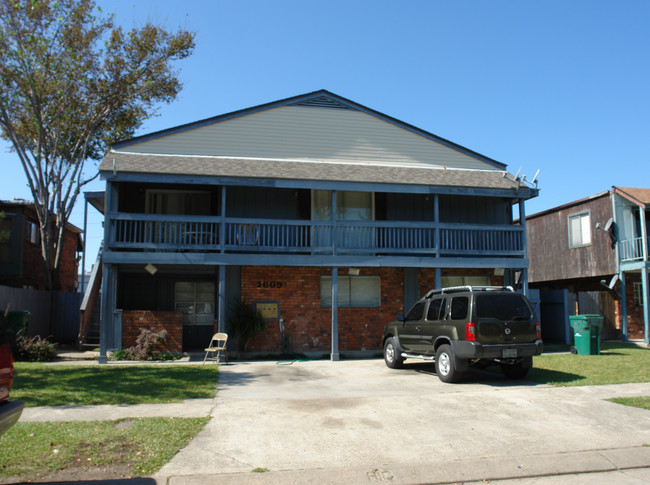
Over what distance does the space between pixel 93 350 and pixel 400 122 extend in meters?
12.0

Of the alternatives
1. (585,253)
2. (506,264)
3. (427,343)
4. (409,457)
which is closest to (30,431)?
(409,457)

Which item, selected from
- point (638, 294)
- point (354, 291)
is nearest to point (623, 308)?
point (638, 294)

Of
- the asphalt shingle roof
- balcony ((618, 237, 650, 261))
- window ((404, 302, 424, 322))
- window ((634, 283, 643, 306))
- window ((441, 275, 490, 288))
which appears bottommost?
window ((404, 302, 424, 322))

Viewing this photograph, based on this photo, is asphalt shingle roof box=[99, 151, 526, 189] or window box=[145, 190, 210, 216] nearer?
asphalt shingle roof box=[99, 151, 526, 189]

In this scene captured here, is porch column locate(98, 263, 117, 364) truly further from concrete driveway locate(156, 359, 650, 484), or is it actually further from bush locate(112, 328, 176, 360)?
→ concrete driveway locate(156, 359, 650, 484)

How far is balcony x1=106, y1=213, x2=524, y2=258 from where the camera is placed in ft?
45.7

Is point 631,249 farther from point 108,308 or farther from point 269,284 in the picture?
point 108,308

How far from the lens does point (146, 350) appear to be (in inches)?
525

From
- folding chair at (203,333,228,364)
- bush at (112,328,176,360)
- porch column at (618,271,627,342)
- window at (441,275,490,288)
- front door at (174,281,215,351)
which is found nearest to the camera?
folding chair at (203,333,228,364)

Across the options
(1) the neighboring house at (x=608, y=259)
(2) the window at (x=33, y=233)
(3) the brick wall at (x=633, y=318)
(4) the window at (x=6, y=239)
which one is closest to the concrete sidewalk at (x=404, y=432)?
(1) the neighboring house at (x=608, y=259)

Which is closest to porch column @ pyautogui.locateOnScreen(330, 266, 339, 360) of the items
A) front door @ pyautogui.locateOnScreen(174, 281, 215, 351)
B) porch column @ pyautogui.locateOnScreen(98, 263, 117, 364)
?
front door @ pyautogui.locateOnScreen(174, 281, 215, 351)

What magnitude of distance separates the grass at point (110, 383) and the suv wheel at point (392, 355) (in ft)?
13.2

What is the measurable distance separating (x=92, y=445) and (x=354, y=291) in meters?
10.6

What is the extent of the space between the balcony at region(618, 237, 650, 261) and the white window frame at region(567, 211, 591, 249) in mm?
1521
